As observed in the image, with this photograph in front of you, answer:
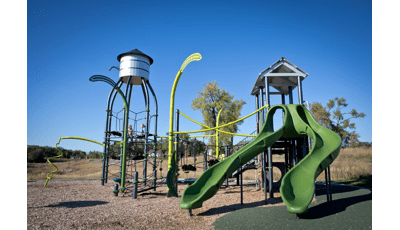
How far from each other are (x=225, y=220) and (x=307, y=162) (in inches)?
108

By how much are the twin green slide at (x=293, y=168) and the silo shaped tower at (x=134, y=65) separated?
732 cm

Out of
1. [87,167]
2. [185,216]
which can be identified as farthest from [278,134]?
[87,167]

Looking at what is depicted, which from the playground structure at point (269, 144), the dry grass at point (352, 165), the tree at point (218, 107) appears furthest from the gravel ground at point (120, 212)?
the tree at point (218, 107)

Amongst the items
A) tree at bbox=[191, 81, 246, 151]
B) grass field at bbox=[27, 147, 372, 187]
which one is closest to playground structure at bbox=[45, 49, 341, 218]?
grass field at bbox=[27, 147, 372, 187]

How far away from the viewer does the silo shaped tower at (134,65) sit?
12.4 meters

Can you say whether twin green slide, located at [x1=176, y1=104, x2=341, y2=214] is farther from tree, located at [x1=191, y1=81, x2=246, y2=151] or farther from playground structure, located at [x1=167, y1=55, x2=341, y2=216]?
tree, located at [x1=191, y1=81, x2=246, y2=151]

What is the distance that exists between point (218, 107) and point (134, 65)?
1652 cm

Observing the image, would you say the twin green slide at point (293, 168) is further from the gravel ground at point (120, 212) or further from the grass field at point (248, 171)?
the grass field at point (248, 171)

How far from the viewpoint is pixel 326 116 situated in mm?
32250

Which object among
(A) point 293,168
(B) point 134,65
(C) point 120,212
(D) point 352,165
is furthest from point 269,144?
(D) point 352,165

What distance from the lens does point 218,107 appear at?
1095 inches

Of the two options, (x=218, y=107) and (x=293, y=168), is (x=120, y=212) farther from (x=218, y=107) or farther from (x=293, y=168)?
(x=218, y=107)

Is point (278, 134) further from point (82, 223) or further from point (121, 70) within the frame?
point (121, 70)

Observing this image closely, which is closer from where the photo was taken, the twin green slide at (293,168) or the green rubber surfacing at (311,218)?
the green rubber surfacing at (311,218)
